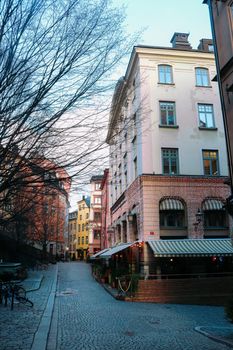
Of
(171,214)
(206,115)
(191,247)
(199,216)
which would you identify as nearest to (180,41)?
(206,115)

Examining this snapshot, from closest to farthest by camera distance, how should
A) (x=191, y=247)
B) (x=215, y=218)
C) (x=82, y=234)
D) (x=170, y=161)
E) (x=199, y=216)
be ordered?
(x=191, y=247) < (x=199, y=216) < (x=215, y=218) < (x=170, y=161) < (x=82, y=234)

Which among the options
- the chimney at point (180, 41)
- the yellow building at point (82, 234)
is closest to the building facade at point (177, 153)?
the chimney at point (180, 41)

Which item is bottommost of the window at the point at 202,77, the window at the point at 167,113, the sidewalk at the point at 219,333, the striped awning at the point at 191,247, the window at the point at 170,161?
the sidewalk at the point at 219,333

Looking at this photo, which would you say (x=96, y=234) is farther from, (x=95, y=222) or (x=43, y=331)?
(x=43, y=331)

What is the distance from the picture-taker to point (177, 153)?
75.2ft

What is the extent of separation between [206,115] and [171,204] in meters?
6.98

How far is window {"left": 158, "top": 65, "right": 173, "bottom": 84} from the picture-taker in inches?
955

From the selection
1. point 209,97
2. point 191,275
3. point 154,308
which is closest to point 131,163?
point 209,97

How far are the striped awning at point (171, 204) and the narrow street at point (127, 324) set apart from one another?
6535 millimetres

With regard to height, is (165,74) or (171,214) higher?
(165,74)

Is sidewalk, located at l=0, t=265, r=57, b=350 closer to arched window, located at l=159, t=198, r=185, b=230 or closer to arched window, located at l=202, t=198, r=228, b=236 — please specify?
arched window, located at l=159, t=198, r=185, b=230

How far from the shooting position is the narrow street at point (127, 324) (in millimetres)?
9023

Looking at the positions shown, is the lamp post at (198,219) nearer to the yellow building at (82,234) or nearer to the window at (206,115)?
the window at (206,115)

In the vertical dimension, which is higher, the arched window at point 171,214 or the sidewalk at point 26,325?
the arched window at point 171,214
